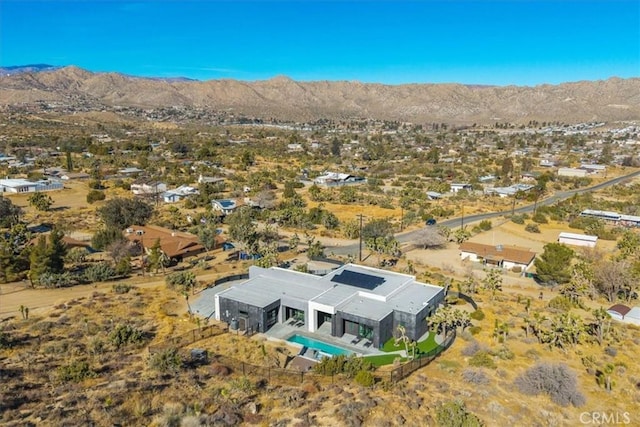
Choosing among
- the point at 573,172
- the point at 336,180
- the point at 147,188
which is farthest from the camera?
the point at 573,172

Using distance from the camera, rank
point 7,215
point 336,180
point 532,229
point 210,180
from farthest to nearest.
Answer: point 336,180 → point 210,180 → point 532,229 → point 7,215

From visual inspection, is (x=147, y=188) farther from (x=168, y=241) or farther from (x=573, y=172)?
(x=573, y=172)

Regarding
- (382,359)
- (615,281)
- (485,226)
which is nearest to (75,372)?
(382,359)

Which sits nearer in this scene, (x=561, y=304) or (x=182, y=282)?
(x=561, y=304)

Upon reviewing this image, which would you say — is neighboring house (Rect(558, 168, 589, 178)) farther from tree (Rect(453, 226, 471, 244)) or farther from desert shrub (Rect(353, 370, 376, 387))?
desert shrub (Rect(353, 370, 376, 387))

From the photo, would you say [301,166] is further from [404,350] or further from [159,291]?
[404,350]

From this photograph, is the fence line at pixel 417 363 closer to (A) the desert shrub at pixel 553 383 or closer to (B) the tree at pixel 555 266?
(A) the desert shrub at pixel 553 383
